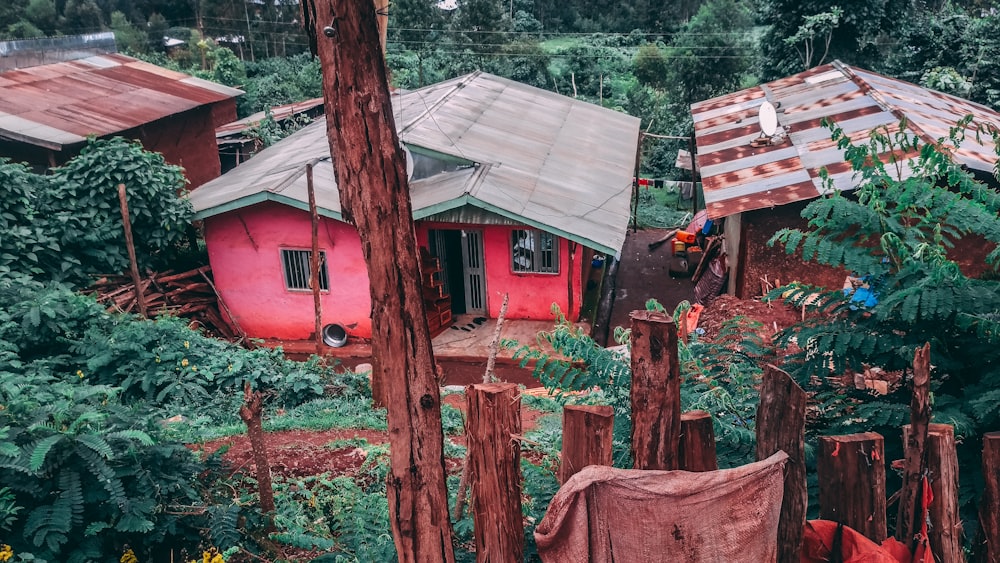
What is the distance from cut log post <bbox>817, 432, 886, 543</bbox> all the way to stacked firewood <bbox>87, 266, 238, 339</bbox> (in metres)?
10.4

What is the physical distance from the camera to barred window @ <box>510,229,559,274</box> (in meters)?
12.6

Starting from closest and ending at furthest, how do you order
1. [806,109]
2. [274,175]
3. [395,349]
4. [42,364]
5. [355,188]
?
[355,188] < [395,349] < [42,364] < [274,175] < [806,109]

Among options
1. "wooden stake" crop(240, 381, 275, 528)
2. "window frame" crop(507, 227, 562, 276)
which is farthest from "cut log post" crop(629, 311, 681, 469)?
"window frame" crop(507, 227, 562, 276)

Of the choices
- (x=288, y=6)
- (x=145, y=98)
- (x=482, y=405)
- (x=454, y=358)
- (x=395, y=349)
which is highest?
(x=288, y=6)

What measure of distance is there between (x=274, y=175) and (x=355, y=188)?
423 inches

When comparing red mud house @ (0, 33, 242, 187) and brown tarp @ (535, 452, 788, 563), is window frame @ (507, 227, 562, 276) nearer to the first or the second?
red mud house @ (0, 33, 242, 187)

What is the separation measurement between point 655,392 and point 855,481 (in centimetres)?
96

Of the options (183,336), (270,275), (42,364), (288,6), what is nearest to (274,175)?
(270,275)

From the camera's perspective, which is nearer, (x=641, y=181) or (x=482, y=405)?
(x=482, y=405)

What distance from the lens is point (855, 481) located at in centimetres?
296

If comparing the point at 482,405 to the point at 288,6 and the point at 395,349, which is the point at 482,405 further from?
the point at 288,6

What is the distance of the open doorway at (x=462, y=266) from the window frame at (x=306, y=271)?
6.51 ft

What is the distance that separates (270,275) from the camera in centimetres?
1321

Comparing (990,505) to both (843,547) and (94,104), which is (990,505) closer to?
(843,547)
